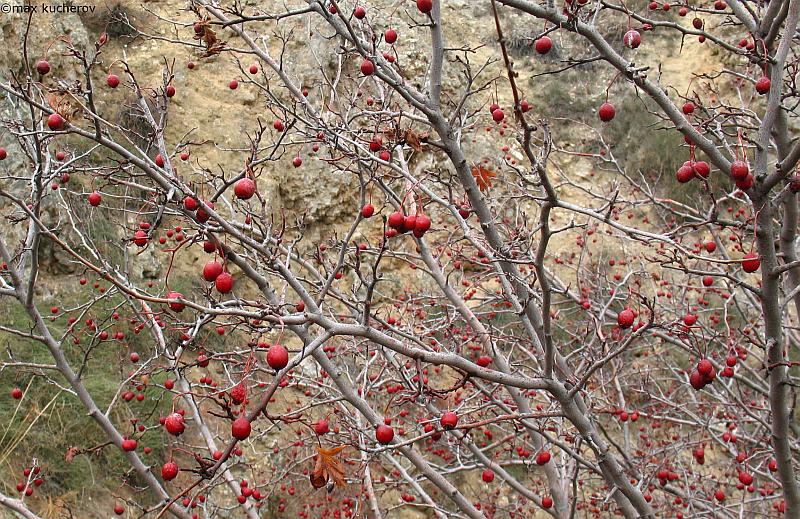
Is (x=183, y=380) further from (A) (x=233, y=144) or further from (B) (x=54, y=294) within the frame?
(A) (x=233, y=144)

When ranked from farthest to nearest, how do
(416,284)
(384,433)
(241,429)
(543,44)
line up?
(416,284) < (543,44) < (384,433) < (241,429)

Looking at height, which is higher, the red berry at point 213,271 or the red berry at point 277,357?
the red berry at point 213,271

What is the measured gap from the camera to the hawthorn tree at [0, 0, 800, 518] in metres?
2.18

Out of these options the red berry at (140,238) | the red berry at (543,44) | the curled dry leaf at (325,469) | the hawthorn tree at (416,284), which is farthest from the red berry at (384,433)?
the red berry at (543,44)

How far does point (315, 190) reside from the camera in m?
8.54

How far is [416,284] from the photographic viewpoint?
8312 millimetres

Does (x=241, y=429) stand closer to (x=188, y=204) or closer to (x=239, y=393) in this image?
(x=239, y=393)

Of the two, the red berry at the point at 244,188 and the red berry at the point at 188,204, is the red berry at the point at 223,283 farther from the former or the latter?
the red berry at the point at 188,204

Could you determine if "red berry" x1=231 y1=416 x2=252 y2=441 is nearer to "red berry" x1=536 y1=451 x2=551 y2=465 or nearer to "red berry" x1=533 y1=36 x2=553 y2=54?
"red berry" x1=533 y1=36 x2=553 y2=54

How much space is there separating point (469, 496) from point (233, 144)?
5784 millimetres

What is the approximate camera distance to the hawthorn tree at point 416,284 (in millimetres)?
2182

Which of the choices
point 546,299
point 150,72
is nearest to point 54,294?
point 150,72

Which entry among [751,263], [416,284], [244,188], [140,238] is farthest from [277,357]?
[416,284]

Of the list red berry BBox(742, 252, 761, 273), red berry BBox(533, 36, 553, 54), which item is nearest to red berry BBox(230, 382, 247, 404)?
red berry BBox(742, 252, 761, 273)
